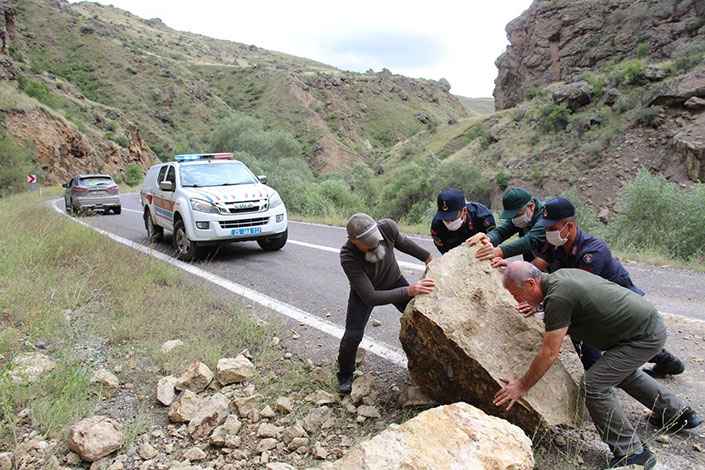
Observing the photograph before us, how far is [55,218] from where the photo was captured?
36.9ft

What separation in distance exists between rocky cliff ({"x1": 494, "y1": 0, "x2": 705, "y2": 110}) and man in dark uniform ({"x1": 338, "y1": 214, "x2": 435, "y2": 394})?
35.3 meters

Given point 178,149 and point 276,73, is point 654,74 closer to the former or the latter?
point 178,149

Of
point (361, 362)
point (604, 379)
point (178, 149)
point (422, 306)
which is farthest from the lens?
point (178, 149)

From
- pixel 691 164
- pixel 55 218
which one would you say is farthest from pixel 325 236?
pixel 691 164

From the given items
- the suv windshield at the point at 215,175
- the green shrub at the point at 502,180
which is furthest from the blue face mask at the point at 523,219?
the green shrub at the point at 502,180

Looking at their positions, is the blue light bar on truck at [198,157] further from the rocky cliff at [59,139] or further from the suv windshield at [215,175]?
the rocky cliff at [59,139]

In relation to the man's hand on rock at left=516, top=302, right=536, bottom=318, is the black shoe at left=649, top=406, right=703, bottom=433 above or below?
below

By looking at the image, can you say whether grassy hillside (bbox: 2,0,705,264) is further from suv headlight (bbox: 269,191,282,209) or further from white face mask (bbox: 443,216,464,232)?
white face mask (bbox: 443,216,464,232)

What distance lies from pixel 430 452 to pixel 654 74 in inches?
1399

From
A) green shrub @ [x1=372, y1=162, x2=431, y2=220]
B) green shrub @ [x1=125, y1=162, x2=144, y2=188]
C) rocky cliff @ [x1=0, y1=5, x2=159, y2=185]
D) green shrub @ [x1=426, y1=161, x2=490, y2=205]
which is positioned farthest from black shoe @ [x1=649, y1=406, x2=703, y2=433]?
green shrub @ [x1=125, y1=162, x2=144, y2=188]

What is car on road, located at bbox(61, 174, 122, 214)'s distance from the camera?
64.0 ft

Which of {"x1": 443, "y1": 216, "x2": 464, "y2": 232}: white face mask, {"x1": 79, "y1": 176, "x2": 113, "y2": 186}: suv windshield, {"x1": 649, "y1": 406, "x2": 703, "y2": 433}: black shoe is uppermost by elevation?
{"x1": 443, "y1": 216, "x2": 464, "y2": 232}: white face mask

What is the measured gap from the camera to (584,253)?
365 cm

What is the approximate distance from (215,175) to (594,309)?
28.2 feet
